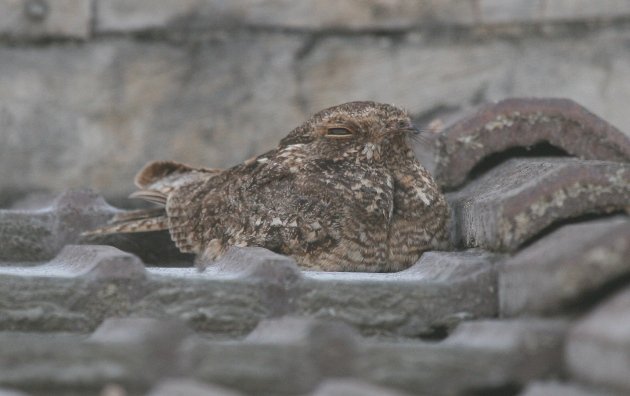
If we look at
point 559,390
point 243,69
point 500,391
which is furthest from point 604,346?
point 243,69

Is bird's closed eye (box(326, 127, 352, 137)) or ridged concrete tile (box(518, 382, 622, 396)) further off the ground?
bird's closed eye (box(326, 127, 352, 137))

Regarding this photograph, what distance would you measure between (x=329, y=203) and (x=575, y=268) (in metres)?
1.57

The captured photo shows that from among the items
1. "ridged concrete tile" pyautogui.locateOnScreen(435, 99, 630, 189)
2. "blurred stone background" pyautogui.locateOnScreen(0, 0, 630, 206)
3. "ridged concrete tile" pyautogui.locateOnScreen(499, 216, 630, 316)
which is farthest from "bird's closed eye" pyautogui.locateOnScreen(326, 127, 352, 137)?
"ridged concrete tile" pyautogui.locateOnScreen(499, 216, 630, 316)

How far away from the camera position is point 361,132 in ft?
11.9

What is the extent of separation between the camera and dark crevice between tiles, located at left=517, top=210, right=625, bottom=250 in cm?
235

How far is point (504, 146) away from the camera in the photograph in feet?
10.9

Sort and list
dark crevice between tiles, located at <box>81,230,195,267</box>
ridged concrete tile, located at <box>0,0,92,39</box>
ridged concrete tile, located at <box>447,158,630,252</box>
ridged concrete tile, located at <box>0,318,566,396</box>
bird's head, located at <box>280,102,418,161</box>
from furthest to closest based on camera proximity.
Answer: ridged concrete tile, located at <box>0,0,92,39</box>
dark crevice between tiles, located at <box>81,230,195,267</box>
bird's head, located at <box>280,102,418,161</box>
ridged concrete tile, located at <box>447,158,630,252</box>
ridged concrete tile, located at <box>0,318,566,396</box>

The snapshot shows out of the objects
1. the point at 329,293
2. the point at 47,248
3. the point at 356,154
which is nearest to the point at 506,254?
the point at 329,293

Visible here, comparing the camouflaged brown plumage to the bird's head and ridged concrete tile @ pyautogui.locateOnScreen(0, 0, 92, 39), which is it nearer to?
the bird's head

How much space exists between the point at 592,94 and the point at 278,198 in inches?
96.3

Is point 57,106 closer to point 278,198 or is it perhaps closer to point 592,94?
point 278,198

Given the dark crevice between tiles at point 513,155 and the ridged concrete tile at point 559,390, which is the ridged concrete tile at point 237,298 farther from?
the dark crevice between tiles at point 513,155

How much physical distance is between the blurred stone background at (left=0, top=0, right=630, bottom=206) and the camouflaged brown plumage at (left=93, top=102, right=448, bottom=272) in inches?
53.8

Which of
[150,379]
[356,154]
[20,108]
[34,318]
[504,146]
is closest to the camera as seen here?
[150,379]
